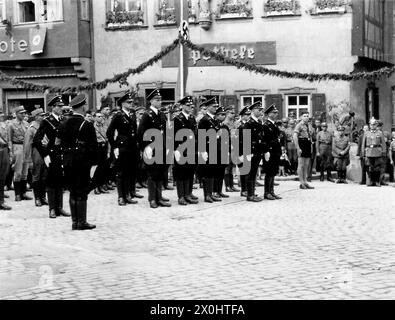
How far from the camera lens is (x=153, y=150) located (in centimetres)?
1359

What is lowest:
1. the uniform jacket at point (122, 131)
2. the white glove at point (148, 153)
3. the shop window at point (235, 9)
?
the white glove at point (148, 153)

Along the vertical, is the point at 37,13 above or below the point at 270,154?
above

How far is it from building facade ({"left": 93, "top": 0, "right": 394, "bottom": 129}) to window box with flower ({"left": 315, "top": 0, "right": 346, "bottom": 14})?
0.03 metres

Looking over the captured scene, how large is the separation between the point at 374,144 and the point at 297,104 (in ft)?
21.0

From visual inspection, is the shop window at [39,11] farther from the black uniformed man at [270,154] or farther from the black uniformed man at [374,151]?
the black uniformed man at [270,154]

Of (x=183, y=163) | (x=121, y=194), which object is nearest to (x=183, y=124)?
(x=183, y=163)

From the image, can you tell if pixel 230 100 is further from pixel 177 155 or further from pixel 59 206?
pixel 59 206

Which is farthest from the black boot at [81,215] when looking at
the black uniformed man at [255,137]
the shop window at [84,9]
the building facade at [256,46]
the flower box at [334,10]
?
the shop window at [84,9]

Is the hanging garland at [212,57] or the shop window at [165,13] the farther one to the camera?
the shop window at [165,13]

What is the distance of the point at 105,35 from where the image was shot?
87.4 ft

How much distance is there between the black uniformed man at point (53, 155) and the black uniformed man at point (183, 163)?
2.36 meters

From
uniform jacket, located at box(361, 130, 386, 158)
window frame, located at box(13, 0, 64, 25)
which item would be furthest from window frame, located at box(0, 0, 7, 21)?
uniform jacket, located at box(361, 130, 386, 158)

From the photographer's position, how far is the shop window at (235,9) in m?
25.1

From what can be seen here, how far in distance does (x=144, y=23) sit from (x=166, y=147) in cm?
1320
